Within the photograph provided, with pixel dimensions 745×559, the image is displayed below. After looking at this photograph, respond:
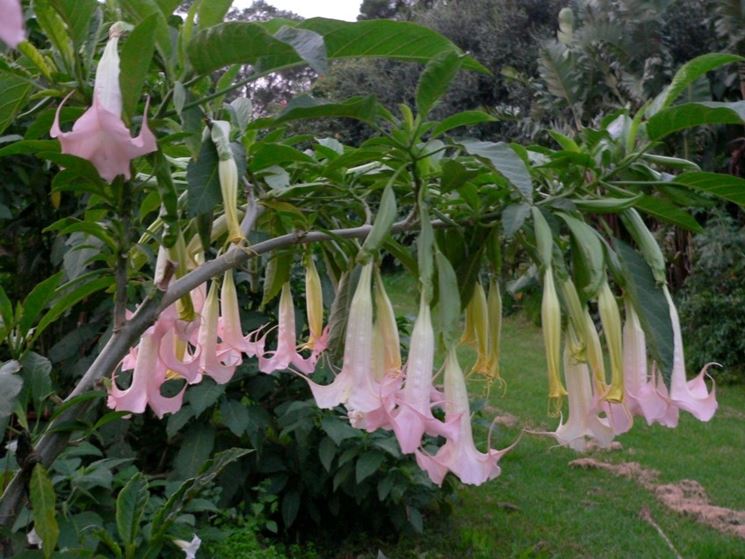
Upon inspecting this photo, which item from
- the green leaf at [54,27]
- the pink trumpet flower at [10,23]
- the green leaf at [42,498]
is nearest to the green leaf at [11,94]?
the green leaf at [54,27]

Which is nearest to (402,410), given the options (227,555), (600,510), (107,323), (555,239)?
(555,239)

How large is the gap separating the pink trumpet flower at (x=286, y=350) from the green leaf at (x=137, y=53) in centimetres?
45

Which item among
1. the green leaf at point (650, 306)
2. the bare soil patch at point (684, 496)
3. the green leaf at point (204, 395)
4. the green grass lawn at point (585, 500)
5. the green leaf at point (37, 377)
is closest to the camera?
the green leaf at point (650, 306)

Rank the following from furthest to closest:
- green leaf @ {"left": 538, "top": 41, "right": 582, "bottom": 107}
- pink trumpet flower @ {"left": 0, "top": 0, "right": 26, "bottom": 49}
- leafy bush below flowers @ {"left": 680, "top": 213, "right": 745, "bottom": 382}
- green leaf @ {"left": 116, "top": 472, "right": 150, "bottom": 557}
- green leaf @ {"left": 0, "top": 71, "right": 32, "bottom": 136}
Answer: green leaf @ {"left": 538, "top": 41, "right": 582, "bottom": 107}, leafy bush below flowers @ {"left": 680, "top": 213, "right": 745, "bottom": 382}, green leaf @ {"left": 116, "top": 472, "right": 150, "bottom": 557}, green leaf @ {"left": 0, "top": 71, "right": 32, "bottom": 136}, pink trumpet flower @ {"left": 0, "top": 0, "right": 26, "bottom": 49}

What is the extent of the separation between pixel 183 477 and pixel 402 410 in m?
1.77

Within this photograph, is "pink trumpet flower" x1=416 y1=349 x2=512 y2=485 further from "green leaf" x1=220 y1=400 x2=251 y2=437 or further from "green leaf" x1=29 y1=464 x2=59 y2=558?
"green leaf" x1=220 y1=400 x2=251 y2=437

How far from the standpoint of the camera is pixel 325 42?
2.32ft

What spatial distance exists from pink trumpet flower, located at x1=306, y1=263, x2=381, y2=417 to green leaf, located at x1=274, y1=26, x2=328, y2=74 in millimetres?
215

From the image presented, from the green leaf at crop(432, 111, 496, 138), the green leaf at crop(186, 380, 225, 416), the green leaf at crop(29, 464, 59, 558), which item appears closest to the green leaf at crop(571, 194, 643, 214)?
the green leaf at crop(432, 111, 496, 138)

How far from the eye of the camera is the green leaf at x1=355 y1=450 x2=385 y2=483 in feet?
8.07

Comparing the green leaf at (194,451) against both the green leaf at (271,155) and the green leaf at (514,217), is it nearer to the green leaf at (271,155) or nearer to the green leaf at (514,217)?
the green leaf at (271,155)

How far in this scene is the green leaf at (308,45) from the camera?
62cm

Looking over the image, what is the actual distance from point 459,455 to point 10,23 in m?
0.57

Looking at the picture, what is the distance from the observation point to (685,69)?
83cm
